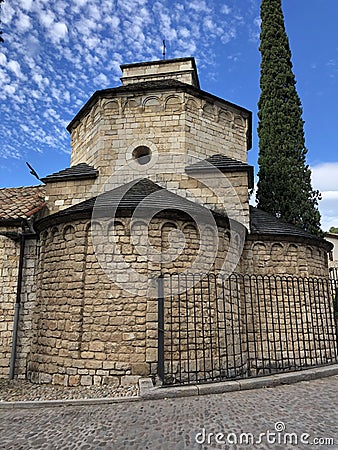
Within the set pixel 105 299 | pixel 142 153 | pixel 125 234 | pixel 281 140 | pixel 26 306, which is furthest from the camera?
A: pixel 281 140

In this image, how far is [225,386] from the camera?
520 cm

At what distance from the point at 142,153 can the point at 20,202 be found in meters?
4.04

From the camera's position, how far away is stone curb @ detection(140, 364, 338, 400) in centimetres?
501

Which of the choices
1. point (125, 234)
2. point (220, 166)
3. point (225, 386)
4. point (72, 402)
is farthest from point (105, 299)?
point (220, 166)

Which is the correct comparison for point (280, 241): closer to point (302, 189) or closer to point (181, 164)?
point (181, 164)

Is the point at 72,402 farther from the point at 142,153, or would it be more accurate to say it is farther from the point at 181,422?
the point at 142,153

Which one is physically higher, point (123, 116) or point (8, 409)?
point (123, 116)

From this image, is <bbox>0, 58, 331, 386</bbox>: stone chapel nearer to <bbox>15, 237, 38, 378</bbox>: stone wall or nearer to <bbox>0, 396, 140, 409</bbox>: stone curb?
<bbox>15, 237, 38, 378</bbox>: stone wall

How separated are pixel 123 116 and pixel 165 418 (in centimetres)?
859

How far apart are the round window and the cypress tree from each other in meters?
5.78

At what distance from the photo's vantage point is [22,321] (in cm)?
817

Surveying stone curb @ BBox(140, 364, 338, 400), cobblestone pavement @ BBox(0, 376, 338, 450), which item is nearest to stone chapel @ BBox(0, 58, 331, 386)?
stone curb @ BBox(140, 364, 338, 400)

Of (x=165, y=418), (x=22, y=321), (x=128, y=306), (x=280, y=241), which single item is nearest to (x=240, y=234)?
(x=280, y=241)

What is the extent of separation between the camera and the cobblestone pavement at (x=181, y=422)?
3516 millimetres
